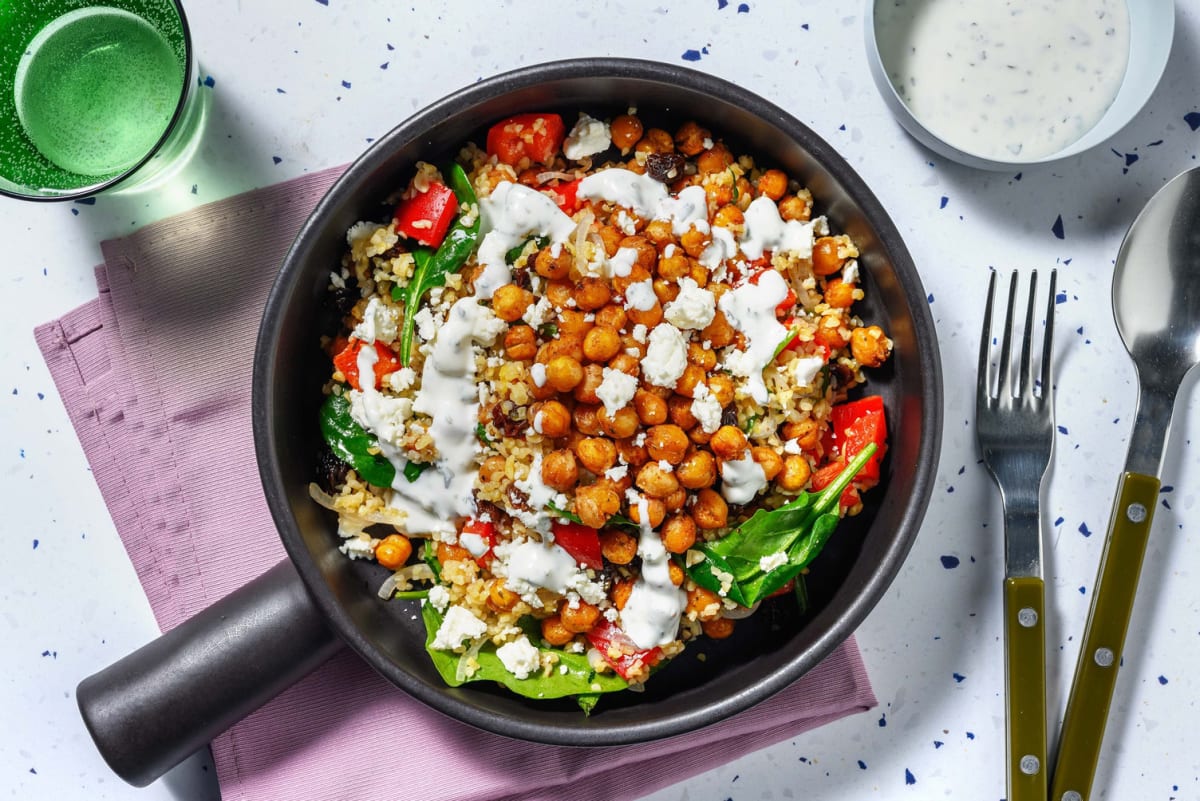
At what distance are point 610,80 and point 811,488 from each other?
0.74 meters

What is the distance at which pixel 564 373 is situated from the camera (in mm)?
1487

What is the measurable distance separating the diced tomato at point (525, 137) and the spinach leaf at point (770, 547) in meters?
0.70

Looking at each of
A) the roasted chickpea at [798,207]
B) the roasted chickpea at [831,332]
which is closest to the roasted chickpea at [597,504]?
the roasted chickpea at [831,332]

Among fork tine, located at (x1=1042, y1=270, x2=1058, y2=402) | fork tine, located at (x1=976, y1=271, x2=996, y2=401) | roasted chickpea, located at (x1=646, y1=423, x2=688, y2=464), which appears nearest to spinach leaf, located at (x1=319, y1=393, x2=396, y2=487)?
roasted chickpea, located at (x1=646, y1=423, x2=688, y2=464)

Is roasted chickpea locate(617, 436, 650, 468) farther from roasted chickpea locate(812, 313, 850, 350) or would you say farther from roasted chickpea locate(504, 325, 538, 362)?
roasted chickpea locate(812, 313, 850, 350)

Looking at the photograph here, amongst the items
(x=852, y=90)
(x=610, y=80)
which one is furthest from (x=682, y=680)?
(x=852, y=90)

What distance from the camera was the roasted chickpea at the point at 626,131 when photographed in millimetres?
1721

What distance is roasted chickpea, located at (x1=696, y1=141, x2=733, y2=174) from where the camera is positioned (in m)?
1.72

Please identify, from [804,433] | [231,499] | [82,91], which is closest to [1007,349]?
[804,433]

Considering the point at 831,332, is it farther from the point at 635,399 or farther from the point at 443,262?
the point at 443,262

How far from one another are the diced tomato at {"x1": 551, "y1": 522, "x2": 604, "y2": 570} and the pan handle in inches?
15.6

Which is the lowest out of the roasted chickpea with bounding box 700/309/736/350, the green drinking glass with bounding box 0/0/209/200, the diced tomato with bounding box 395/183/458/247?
the roasted chickpea with bounding box 700/309/736/350

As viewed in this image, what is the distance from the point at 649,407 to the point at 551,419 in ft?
0.48

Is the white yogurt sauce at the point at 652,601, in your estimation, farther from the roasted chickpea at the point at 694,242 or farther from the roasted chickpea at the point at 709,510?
the roasted chickpea at the point at 694,242
